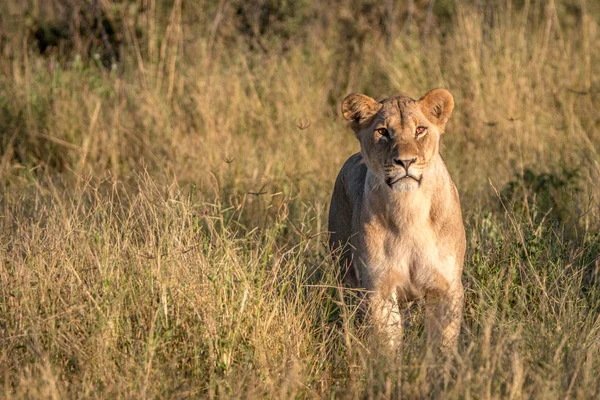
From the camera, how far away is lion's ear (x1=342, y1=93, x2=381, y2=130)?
12.9 feet

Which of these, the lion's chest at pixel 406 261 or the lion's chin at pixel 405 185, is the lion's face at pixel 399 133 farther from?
the lion's chest at pixel 406 261

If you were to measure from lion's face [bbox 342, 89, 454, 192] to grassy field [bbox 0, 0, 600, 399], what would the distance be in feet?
1.54

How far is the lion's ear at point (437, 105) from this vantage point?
3863 mm

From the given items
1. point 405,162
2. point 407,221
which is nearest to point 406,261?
point 407,221

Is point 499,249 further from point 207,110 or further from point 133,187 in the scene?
point 207,110

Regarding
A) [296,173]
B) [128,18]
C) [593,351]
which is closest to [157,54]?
[128,18]

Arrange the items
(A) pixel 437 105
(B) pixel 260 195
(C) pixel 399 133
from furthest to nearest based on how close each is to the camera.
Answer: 1. (B) pixel 260 195
2. (A) pixel 437 105
3. (C) pixel 399 133

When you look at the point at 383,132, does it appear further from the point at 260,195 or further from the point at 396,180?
the point at 260,195

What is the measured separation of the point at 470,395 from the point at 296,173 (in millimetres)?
3365

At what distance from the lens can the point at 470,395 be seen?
9.80ft

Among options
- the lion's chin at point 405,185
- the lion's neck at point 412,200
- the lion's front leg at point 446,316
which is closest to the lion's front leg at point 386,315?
the lion's front leg at point 446,316

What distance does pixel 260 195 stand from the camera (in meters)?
5.74

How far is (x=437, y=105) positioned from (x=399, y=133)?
0.96 feet

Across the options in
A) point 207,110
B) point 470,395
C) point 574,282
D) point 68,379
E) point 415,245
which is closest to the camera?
point 470,395
